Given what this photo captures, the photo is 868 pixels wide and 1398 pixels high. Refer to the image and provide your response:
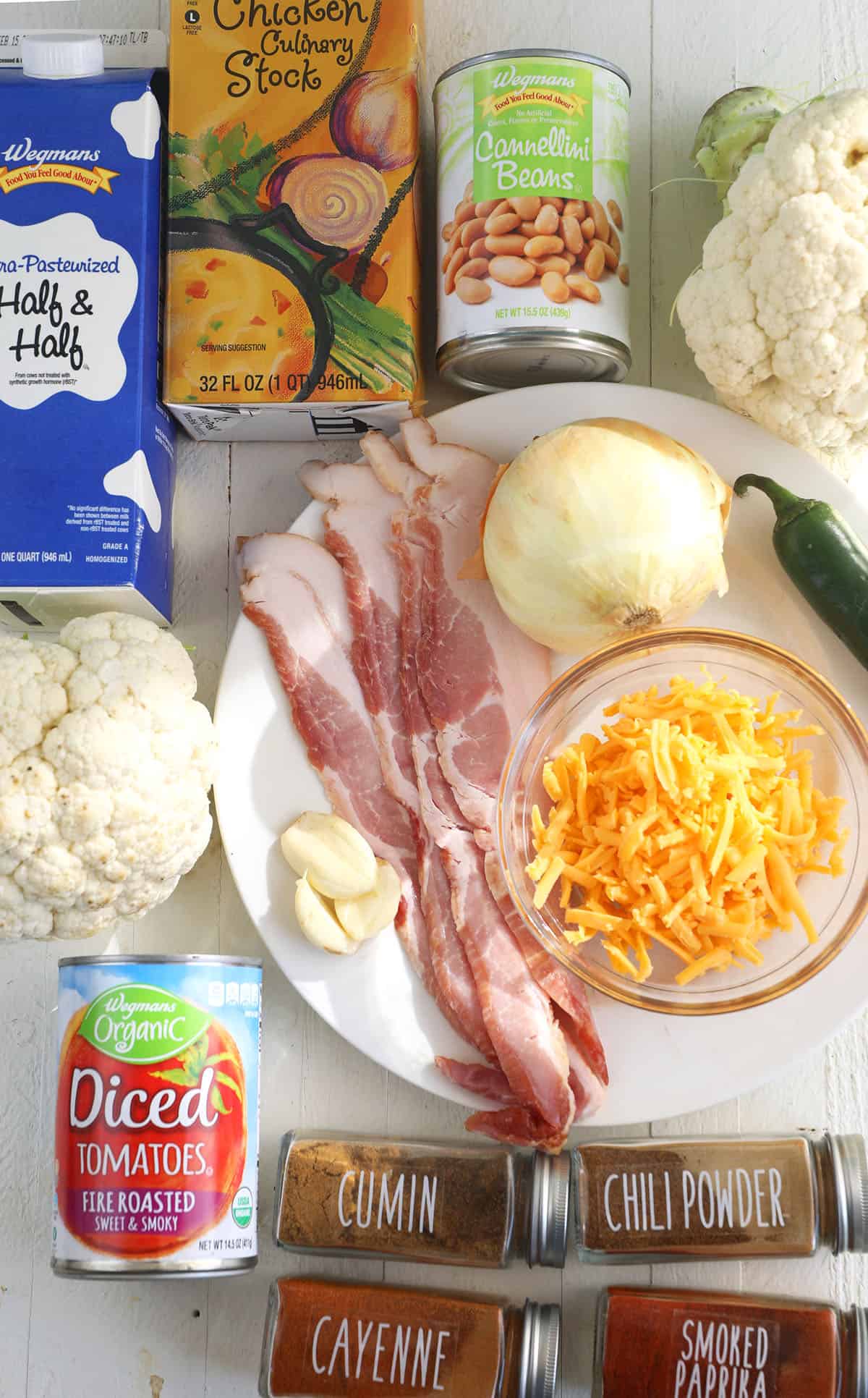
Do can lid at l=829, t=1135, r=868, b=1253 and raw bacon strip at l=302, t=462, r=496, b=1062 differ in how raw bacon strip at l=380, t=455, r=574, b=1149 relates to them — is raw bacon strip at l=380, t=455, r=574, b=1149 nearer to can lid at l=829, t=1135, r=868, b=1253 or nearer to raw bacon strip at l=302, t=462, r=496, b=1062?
raw bacon strip at l=302, t=462, r=496, b=1062

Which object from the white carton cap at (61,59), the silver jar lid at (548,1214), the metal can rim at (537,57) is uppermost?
the white carton cap at (61,59)

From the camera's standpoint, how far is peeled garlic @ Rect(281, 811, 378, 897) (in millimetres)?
1232

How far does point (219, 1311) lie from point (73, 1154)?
1.08 feet

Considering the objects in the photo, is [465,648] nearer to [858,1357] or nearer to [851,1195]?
[851,1195]

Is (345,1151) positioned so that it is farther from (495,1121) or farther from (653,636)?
(653,636)

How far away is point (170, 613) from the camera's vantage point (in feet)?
4.49

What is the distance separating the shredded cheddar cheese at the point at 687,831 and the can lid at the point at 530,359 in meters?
0.37

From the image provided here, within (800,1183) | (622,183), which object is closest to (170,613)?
(622,183)

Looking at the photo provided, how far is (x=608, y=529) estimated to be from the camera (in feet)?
3.74

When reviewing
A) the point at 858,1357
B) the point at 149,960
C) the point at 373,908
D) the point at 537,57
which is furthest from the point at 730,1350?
the point at 537,57

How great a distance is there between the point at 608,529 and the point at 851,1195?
71 cm

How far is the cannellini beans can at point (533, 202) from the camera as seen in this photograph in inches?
46.6

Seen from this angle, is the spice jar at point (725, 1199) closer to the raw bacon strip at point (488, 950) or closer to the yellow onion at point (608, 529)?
the raw bacon strip at point (488, 950)

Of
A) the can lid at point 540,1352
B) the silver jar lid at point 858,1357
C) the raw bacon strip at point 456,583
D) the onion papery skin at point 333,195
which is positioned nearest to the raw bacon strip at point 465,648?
the raw bacon strip at point 456,583
